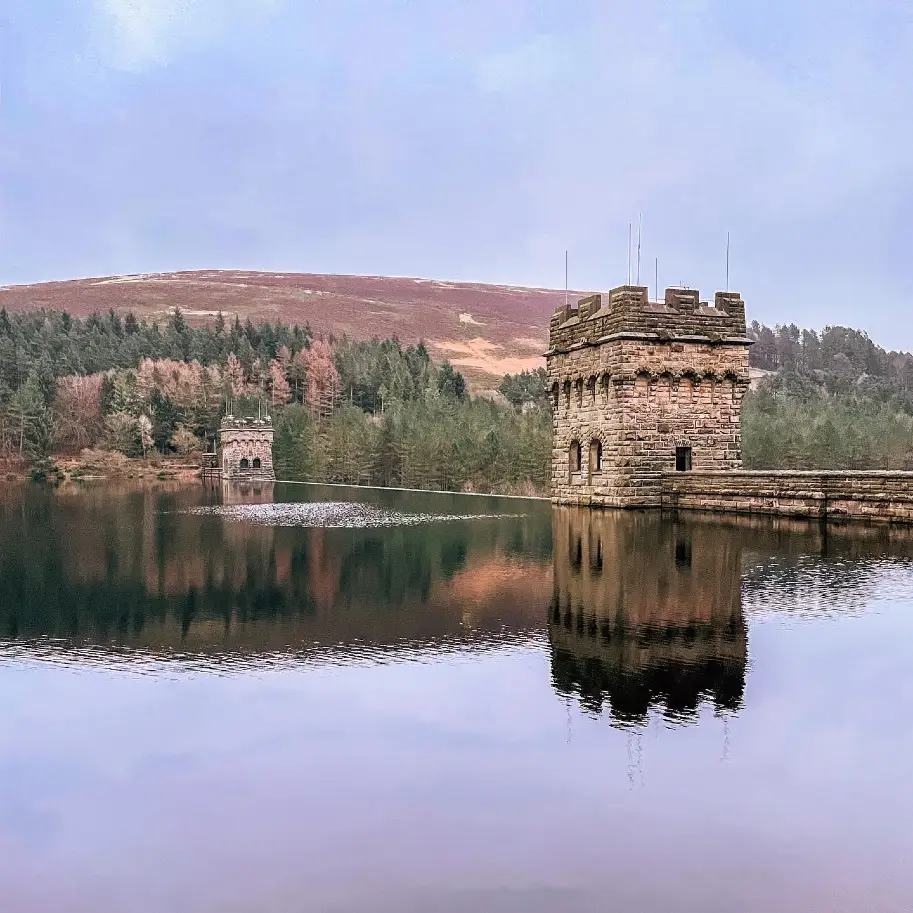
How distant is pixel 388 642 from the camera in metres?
9.12

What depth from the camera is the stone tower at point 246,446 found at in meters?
77.6

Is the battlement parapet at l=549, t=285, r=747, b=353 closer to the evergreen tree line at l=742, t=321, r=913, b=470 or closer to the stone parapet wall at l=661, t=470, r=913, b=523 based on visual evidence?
the stone parapet wall at l=661, t=470, r=913, b=523

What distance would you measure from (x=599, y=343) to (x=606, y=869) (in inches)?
924

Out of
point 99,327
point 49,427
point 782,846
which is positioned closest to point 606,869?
point 782,846

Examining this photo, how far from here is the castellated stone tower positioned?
2627cm

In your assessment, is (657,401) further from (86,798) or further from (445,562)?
(86,798)

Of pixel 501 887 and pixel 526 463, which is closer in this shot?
pixel 501 887

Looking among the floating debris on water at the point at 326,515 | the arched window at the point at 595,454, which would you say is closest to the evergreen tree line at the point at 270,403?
the floating debris on water at the point at 326,515

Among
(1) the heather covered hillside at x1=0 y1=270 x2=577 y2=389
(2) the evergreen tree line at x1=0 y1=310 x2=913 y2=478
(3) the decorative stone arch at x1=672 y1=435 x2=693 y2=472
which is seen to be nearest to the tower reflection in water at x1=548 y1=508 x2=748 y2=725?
(3) the decorative stone arch at x1=672 y1=435 x2=693 y2=472

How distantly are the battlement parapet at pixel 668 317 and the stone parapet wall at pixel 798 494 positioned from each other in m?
3.76

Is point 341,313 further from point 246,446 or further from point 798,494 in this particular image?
point 798,494

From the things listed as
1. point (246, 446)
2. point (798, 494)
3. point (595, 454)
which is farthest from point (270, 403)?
point (798, 494)

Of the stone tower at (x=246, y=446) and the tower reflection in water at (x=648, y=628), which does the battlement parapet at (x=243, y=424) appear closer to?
the stone tower at (x=246, y=446)

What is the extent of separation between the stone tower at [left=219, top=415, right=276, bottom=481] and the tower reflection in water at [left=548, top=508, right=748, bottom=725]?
2480 inches
